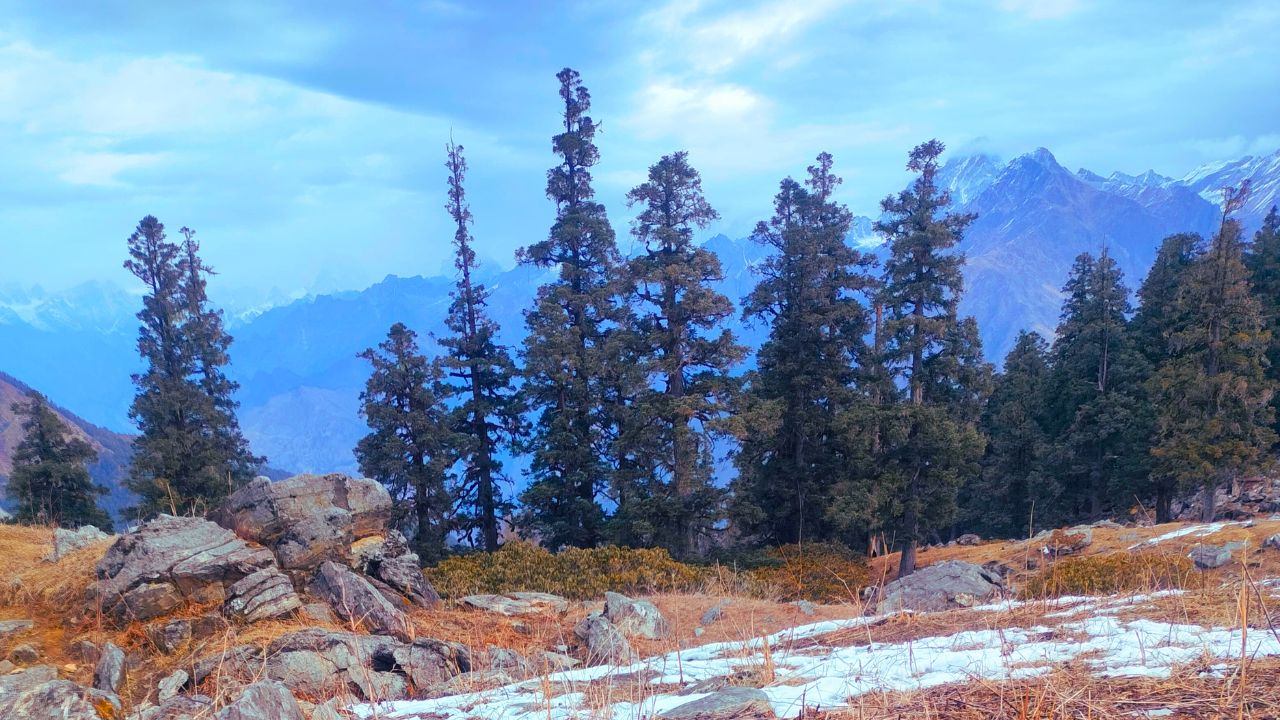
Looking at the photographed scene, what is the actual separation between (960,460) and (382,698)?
56.5 feet

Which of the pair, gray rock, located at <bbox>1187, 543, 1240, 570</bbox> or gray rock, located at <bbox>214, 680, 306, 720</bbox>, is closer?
gray rock, located at <bbox>214, 680, 306, 720</bbox>

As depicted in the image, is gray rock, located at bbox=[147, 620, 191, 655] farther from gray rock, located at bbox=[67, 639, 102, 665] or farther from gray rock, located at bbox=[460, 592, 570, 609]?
gray rock, located at bbox=[460, 592, 570, 609]

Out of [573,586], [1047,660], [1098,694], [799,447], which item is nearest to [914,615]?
[1047,660]

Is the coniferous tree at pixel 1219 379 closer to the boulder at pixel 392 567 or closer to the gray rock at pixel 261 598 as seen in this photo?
the boulder at pixel 392 567

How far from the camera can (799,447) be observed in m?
23.2

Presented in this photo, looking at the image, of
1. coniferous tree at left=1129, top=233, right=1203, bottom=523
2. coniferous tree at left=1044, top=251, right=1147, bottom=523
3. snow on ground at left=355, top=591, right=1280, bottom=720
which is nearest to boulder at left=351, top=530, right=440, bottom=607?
snow on ground at left=355, top=591, right=1280, bottom=720

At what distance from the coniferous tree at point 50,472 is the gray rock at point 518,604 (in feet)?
74.9

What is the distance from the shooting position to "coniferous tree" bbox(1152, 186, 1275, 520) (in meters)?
21.2

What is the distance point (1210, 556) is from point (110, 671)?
16.7 metres

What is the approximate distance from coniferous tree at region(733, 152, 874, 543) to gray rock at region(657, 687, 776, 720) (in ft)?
55.7

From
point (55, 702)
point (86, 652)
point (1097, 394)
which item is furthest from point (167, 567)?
point (1097, 394)

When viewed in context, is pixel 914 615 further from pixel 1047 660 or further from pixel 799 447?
pixel 799 447

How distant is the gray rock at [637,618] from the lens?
25.5ft

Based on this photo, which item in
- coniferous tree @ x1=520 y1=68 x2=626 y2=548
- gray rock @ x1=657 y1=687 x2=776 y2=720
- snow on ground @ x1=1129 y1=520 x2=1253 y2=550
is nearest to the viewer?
gray rock @ x1=657 y1=687 x2=776 y2=720
